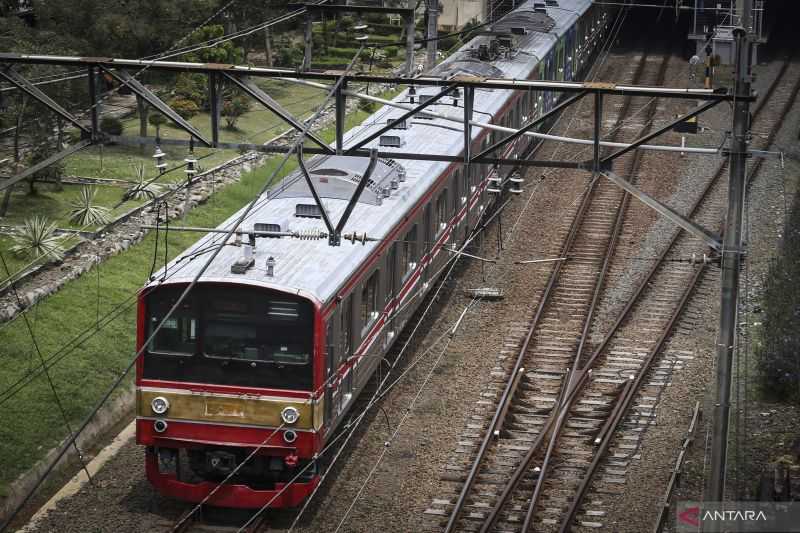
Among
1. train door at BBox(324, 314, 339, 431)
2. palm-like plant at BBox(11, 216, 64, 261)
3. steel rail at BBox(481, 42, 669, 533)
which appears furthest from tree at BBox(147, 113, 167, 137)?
train door at BBox(324, 314, 339, 431)

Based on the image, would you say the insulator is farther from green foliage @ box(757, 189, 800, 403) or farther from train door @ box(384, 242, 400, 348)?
green foliage @ box(757, 189, 800, 403)

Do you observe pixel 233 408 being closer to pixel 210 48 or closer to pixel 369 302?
pixel 369 302

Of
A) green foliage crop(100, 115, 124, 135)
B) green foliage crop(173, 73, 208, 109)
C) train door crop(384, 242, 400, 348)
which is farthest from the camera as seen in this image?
green foliage crop(173, 73, 208, 109)

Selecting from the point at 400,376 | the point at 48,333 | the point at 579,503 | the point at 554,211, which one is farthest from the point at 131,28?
the point at 579,503

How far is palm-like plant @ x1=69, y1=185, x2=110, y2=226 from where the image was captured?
21125 mm

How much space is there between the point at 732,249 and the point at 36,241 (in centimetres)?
1197

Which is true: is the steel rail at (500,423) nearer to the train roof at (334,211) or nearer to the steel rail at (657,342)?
the steel rail at (657,342)

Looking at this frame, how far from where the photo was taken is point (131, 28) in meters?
27.4

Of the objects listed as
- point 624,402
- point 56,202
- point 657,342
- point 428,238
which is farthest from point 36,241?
point 657,342

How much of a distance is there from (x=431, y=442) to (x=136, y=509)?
12.0ft

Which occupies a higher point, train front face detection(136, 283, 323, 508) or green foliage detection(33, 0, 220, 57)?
green foliage detection(33, 0, 220, 57)

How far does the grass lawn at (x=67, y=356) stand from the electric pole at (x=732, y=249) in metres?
7.76

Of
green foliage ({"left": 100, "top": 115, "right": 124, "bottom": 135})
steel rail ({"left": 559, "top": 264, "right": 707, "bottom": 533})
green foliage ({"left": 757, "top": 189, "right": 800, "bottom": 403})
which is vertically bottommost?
steel rail ({"left": 559, "top": 264, "right": 707, "bottom": 533})

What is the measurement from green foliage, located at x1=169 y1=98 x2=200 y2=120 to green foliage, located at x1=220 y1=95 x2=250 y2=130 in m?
0.93
